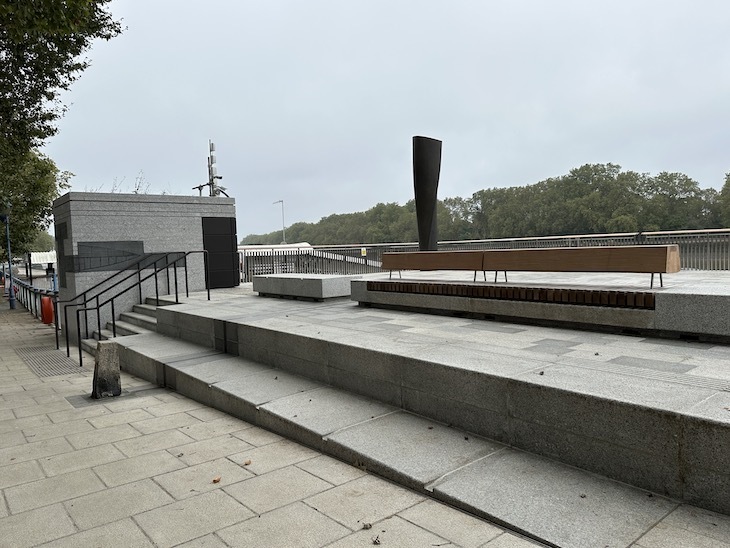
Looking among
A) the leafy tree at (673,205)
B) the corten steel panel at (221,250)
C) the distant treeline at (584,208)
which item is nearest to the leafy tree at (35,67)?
the corten steel panel at (221,250)

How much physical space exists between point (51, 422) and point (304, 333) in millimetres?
2949

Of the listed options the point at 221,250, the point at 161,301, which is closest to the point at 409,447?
the point at 161,301

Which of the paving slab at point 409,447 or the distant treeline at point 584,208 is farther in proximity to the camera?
the distant treeline at point 584,208

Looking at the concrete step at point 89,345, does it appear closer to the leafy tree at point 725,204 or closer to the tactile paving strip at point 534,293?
the tactile paving strip at point 534,293

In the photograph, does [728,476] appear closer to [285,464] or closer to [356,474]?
[356,474]

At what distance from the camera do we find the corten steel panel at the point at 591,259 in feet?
19.1

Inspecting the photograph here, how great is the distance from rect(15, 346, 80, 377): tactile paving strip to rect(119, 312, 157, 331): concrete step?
142 cm

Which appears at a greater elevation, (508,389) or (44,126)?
(44,126)

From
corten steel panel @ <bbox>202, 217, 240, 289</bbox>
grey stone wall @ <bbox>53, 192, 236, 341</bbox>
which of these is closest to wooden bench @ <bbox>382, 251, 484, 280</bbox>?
grey stone wall @ <bbox>53, 192, 236, 341</bbox>

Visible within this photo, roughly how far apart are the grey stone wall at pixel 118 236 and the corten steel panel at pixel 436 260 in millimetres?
7557

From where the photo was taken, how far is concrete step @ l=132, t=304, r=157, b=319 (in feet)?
39.3

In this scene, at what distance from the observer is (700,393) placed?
11.0 feet

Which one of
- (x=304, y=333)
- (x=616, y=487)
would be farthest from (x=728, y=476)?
(x=304, y=333)

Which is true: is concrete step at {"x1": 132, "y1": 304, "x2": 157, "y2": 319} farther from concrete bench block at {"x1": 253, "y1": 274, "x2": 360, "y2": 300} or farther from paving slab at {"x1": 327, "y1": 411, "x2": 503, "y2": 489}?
paving slab at {"x1": 327, "y1": 411, "x2": 503, "y2": 489}
